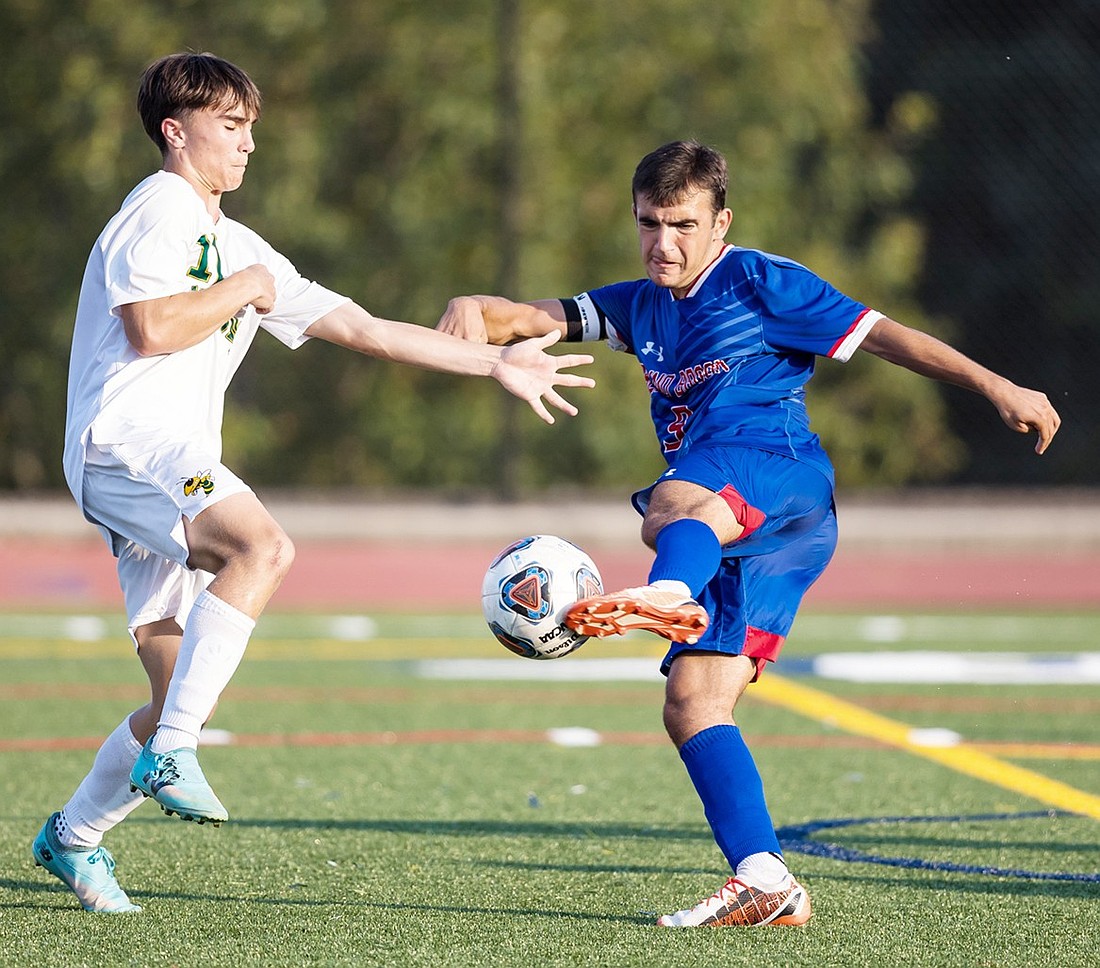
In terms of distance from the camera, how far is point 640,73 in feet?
54.3

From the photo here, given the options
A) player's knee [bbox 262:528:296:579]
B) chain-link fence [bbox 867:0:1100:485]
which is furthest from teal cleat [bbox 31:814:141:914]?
chain-link fence [bbox 867:0:1100:485]

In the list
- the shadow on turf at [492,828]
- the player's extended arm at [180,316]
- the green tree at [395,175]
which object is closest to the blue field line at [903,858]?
the shadow on turf at [492,828]

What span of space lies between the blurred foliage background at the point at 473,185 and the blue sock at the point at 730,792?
1091 cm

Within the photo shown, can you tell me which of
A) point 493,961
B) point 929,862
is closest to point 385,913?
point 493,961

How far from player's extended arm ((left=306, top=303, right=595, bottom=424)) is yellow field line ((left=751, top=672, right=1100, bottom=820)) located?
245 cm

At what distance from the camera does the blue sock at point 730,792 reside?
3943 millimetres

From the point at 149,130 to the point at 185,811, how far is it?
1.61m

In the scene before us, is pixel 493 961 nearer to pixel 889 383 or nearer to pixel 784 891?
pixel 784 891

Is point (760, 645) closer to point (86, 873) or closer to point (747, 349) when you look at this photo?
point (747, 349)

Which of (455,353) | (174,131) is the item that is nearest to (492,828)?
(455,353)

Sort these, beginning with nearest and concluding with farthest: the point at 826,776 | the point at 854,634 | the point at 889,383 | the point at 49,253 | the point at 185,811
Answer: the point at 185,811 < the point at 826,776 < the point at 854,634 < the point at 49,253 < the point at 889,383

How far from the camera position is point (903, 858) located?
185 inches

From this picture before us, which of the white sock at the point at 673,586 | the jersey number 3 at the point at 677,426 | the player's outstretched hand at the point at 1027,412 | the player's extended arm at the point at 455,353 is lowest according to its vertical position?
the white sock at the point at 673,586

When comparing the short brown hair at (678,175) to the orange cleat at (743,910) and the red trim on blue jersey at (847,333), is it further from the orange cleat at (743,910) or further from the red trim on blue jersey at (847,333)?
the orange cleat at (743,910)
